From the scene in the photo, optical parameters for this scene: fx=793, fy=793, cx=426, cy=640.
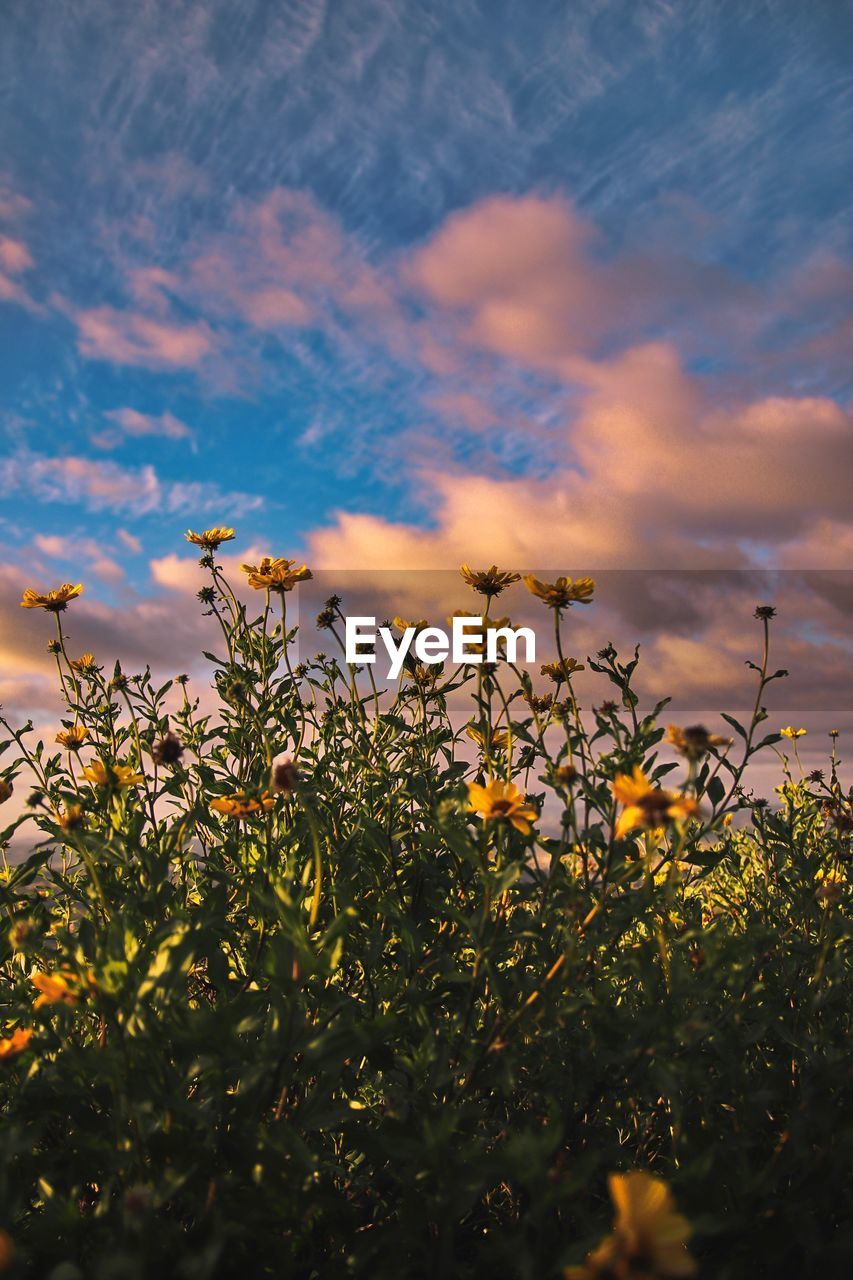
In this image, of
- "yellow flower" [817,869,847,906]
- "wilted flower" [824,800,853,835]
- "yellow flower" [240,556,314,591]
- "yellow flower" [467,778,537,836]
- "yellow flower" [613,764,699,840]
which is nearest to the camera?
A: "yellow flower" [613,764,699,840]

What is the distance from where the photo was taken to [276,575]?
3395mm

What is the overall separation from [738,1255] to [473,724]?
155 cm

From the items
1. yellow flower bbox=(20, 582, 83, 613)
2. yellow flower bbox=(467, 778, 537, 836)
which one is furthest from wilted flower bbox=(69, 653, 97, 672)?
yellow flower bbox=(467, 778, 537, 836)

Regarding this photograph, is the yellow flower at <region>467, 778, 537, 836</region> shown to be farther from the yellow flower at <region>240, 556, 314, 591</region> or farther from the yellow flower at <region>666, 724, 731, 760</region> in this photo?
the yellow flower at <region>240, 556, 314, 591</region>

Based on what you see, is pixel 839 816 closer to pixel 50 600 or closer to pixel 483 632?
pixel 483 632

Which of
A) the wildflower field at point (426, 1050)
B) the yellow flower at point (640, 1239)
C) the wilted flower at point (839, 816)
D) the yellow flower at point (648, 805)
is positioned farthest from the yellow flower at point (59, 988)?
the wilted flower at point (839, 816)

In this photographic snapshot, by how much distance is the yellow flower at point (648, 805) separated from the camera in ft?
5.06

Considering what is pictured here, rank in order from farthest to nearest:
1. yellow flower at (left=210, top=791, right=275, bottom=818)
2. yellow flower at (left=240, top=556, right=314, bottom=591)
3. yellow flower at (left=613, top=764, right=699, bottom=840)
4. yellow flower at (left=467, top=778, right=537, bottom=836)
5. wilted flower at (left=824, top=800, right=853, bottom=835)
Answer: yellow flower at (left=240, top=556, right=314, bottom=591) < wilted flower at (left=824, top=800, right=853, bottom=835) < yellow flower at (left=210, top=791, right=275, bottom=818) < yellow flower at (left=467, top=778, right=537, bottom=836) < yellow flower at (left=613, top=764, right=699, bottom=840)

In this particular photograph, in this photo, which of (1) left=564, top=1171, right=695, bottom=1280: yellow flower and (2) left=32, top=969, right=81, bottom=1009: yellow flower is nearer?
(1) left=564, top=1171, right=695, bottom=1280: yellow flower

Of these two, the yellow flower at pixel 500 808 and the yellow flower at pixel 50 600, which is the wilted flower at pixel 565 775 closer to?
the yellow flower at pixel 500 808

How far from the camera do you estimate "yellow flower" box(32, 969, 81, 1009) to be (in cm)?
157

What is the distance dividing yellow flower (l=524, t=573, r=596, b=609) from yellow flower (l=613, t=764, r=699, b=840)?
2.98ft

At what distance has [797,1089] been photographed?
232 cm

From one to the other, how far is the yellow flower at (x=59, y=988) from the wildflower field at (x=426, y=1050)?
0.03 meters
